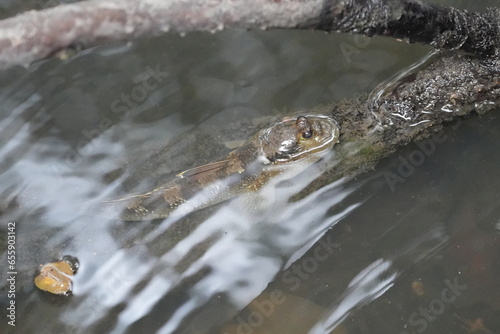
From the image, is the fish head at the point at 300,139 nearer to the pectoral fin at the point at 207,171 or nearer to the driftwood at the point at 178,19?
the pectoral fin at the point at 207,171

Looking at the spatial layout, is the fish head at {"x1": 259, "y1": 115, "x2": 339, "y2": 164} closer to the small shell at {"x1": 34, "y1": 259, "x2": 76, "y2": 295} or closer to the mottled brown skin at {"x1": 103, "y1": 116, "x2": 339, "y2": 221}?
the mottled brown skin at {"x1": 103, "y1": 116, "x2": 339, "y2": 221}

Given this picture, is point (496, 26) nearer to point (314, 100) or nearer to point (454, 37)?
point (454, 37)

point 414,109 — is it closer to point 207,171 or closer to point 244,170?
point 244,170

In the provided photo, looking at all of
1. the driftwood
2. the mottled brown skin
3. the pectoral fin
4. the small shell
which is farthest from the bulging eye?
the small shell

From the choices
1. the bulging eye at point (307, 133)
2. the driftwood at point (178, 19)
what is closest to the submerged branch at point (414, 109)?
the bulging eye at point (307, 133)

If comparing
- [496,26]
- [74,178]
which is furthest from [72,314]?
[496,26]

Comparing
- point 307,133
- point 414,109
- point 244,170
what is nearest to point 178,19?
point 307,133
